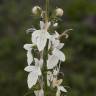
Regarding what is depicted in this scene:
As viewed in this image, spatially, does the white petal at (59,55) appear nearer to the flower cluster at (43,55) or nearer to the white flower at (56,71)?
the flower cluster at (43,55)

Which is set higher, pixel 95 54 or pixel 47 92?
pixel 47 92

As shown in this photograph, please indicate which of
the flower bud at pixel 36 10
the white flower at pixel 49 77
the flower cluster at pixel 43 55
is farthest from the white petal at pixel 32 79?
the flower bud at pixel 36 10

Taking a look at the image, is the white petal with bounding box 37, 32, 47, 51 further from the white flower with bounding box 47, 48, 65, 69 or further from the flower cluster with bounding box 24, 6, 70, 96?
the white flower with bounding box 47, 48, 65, 69

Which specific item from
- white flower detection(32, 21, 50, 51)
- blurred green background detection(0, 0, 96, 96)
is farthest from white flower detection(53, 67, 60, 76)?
blurred green background detection(0, 0, 96, 96)

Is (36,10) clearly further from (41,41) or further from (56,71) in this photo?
(56,71)

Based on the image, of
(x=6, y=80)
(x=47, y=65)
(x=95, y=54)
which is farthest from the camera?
(x=95, y=54)

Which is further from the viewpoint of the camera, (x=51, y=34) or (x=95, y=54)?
(x=95, y=54)

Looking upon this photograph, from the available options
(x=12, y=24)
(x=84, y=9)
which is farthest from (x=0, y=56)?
(x=84, y=9)

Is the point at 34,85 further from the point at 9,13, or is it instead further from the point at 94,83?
the point at 9,13
